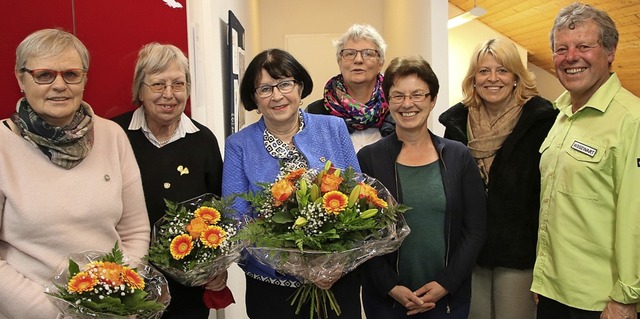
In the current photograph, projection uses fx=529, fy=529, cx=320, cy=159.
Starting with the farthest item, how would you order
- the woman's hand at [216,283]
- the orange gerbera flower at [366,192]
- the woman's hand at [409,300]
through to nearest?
the woman's hand at [409,300] < the woman's hand at [216,283] < the orange gerbera flower at [366,192]

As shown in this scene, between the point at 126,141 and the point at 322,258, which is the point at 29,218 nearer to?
the point at 126,141

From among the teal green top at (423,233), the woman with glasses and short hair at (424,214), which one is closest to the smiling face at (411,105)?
the woman with glasses and short hair at (424,214)

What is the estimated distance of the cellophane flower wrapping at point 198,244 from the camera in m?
1.73

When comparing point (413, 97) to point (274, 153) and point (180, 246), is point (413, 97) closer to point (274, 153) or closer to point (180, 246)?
point (274, 153)

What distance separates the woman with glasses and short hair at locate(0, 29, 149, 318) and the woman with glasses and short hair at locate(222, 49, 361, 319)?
52cm

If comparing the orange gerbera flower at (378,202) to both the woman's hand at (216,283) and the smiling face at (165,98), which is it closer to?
the woman's hand at (216,283)

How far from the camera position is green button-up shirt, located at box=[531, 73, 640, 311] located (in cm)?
187

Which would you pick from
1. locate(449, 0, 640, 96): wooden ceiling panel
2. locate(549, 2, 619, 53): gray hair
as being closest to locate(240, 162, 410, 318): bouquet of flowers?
locate(549, 2, 619, 53): gray hair

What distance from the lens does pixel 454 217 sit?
7.06 feet

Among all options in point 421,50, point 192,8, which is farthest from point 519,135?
point 421,50

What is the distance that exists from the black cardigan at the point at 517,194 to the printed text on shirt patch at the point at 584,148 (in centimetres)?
32

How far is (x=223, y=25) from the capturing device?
3.49 metres

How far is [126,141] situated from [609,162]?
1.77 m

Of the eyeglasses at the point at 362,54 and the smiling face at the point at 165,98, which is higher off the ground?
the eyeglasses at the point at 362,54
